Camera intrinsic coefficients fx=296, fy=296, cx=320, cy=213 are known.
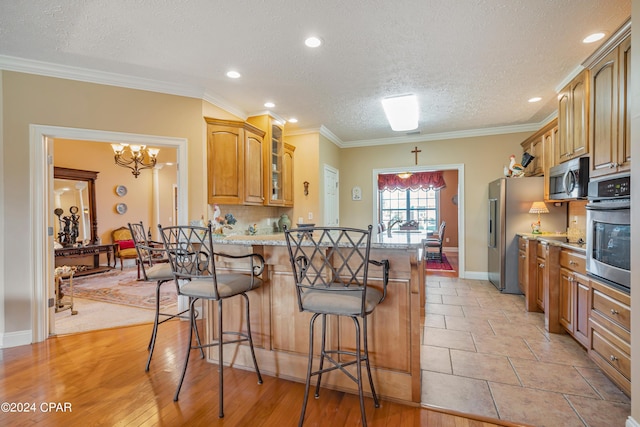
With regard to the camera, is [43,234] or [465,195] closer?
[43,234]

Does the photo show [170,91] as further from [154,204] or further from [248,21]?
[154,204]

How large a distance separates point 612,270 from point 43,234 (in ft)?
15.5

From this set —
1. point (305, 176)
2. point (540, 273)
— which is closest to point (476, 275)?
point (540, 273)

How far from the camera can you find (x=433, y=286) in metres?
4.87

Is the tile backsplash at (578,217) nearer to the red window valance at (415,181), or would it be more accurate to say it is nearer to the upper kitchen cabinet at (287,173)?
the upper kitchen cabinet at (287,173)

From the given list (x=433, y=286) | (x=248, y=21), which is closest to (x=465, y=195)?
(x=433, y=286)

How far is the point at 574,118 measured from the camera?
2.87 meters

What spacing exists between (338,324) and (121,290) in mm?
4176

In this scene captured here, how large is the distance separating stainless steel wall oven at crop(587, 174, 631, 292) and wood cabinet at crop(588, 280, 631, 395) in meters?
0.10

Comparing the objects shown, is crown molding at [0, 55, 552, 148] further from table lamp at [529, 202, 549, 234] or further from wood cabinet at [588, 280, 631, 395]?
wood cabinet at [588, 280, 631, 395]

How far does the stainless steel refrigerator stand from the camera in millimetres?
4035

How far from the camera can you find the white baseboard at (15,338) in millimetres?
2682

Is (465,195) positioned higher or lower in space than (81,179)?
lower

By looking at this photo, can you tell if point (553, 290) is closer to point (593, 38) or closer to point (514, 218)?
point (514, 218)
